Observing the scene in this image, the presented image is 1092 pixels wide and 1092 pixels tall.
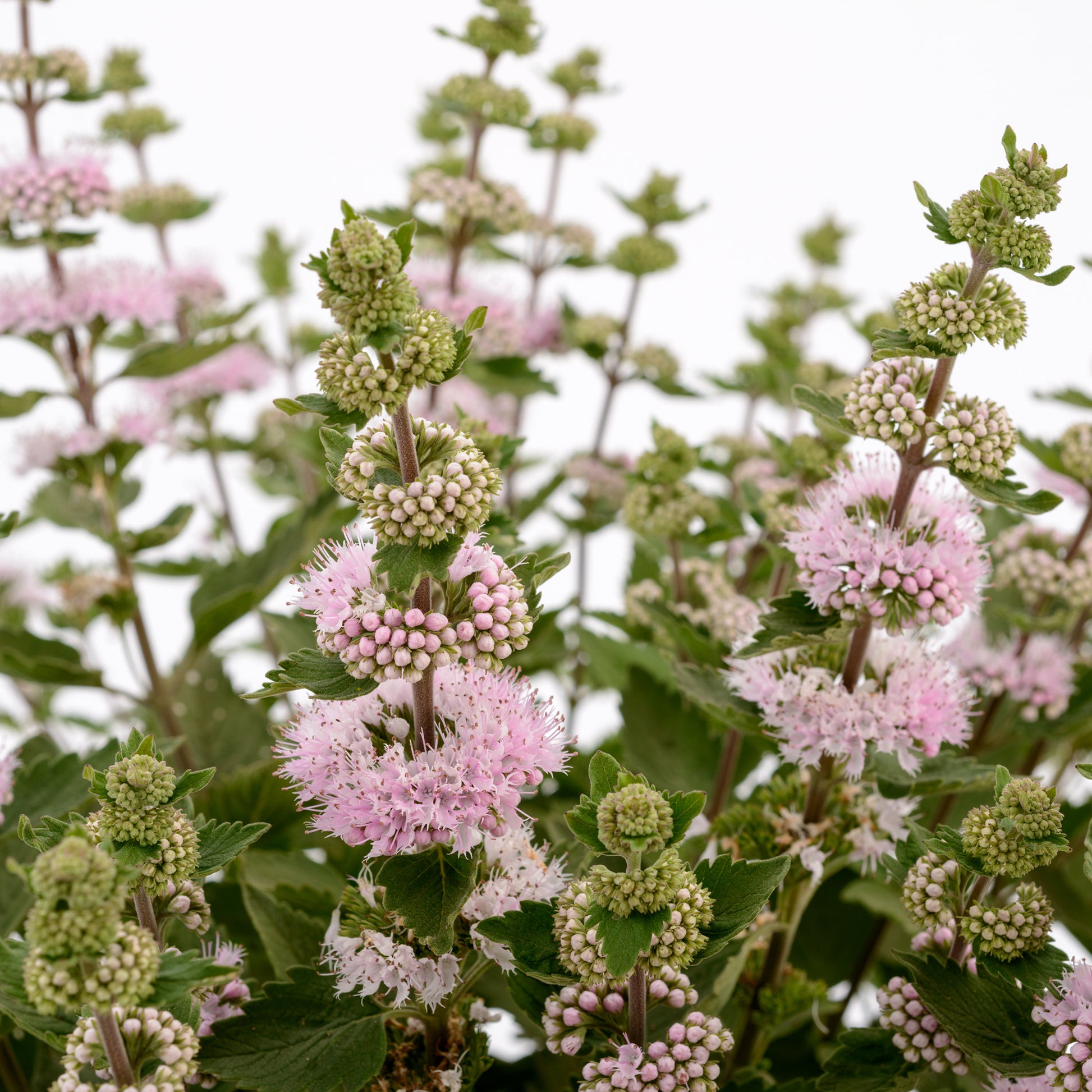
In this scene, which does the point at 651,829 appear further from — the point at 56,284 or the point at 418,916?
the point at 56,284

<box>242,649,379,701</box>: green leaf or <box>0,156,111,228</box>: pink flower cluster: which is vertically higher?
<box>242,649,379,701</box>: green leaf

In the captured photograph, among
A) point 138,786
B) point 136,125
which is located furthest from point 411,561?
point 136,125

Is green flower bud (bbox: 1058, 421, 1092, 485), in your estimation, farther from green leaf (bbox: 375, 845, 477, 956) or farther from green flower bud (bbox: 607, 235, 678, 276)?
green leaf (bbox: 375, 845, 477, 956)

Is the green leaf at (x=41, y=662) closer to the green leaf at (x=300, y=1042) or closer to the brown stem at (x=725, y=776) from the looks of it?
the green leaf at (x=300, y=1042)

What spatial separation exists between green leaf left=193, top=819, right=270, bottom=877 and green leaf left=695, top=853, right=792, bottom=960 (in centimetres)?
45

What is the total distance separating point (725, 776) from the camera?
6.32 feet

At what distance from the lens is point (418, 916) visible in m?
1.16

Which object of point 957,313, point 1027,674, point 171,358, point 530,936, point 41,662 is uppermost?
point 957,313

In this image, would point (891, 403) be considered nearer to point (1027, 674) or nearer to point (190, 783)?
point (190, 783)

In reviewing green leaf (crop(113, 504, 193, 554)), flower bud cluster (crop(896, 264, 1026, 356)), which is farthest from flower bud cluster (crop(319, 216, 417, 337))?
green leaf (crop(113, 504, 193, 554))

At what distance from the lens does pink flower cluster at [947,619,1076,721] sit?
2.07m

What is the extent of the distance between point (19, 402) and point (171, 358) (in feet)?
0.95

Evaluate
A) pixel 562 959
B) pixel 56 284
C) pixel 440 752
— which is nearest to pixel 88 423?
pixel 56 284

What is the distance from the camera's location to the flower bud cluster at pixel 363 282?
998 mm
